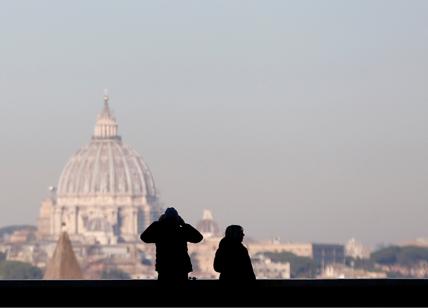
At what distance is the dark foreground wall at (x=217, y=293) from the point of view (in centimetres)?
1325

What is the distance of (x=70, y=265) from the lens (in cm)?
12012

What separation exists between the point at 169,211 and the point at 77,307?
157 centimetres

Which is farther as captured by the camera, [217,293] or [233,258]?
[233,258]

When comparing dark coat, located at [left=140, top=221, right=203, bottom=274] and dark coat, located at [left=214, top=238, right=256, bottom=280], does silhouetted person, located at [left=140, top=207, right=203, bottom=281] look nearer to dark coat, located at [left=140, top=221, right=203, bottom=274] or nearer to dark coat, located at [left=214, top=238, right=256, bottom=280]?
dark coat, located at [left=140, top=221, right=203, bottom=274]

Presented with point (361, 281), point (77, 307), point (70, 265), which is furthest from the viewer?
point (70, 265)

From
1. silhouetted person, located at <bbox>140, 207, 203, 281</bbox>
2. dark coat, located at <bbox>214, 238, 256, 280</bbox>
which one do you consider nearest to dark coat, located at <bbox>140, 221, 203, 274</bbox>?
silhouetted person, located at <bbox>140, 207, 203, 281</bbox>

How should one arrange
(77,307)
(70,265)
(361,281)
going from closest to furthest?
1. (77,307)
2. (361,281)
3. (70,265)

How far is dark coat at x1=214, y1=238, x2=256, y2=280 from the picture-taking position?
14.1 meters

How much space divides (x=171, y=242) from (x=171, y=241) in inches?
0.4

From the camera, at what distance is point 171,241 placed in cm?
1443

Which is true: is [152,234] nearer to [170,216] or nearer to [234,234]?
[170,216]

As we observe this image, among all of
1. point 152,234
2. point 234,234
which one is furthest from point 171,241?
point 234,234

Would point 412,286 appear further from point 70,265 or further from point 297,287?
point 70,265

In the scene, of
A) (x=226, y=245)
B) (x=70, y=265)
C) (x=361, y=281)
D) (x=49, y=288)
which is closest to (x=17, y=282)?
(x=49, y=288)
